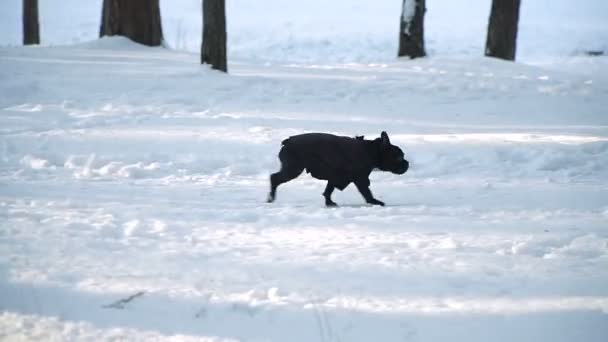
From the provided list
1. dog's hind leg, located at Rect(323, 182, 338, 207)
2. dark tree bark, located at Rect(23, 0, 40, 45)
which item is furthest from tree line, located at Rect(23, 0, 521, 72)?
dog's hind leg, located at Rect(323, 182, 338, 207)

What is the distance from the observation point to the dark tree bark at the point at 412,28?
17688 millimetres

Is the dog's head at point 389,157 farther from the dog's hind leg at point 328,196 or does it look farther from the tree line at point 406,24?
the tree line at point 406,24

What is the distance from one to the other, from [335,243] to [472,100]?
8.65 meters

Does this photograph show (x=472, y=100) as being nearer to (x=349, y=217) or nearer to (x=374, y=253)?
(x=349, y=217)

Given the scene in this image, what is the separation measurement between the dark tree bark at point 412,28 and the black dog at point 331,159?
443 inches

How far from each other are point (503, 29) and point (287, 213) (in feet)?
41.7

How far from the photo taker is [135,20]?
56.0ft

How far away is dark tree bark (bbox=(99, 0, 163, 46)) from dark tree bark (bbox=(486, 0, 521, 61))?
8672 mm

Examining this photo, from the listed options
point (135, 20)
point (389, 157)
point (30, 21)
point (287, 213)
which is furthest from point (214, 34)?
point (30, 21)

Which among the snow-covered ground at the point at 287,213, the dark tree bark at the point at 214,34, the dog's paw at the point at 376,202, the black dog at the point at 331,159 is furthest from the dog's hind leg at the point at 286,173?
the dark tree bark at the point at 214,34

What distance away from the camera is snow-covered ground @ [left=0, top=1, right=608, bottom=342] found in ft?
13.4

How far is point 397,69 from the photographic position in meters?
16.6

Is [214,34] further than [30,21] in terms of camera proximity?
No

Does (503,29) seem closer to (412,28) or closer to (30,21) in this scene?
(412,28)
